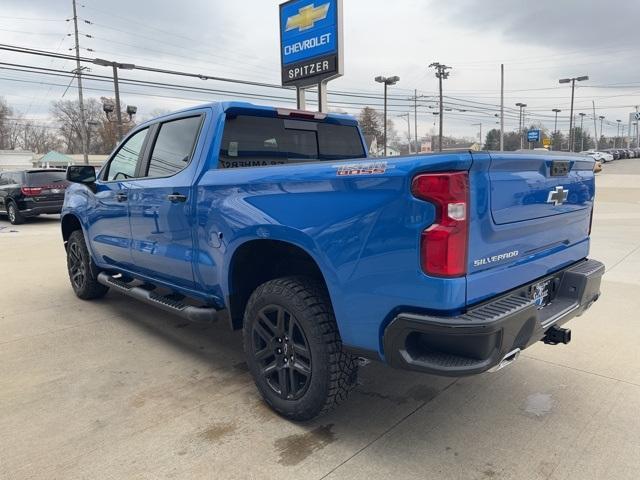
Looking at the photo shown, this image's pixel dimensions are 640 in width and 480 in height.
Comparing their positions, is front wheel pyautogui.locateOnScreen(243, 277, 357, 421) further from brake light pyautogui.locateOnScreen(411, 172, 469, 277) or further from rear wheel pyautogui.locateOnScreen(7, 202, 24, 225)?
rear wheel pyautogui.locateOnScreen(7, 202, 24, 225)

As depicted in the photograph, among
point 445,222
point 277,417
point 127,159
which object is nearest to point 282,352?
point 277,417

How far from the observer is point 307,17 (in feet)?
37.1

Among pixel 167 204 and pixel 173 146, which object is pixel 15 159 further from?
pixel 167 204

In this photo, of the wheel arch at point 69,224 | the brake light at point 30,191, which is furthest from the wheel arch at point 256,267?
the brake light at point 30,191

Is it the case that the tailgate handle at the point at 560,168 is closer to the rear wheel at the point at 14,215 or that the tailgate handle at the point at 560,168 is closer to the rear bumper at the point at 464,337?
the rear bumper at the point at 464,337

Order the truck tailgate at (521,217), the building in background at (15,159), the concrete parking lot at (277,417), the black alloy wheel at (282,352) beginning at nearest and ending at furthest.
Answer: the truck tailgate at (521,217) < the concrete parking lot at (277,417) < the black alloy wheel at (282,352) < the building in background at (15,159)

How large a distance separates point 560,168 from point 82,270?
5.09 metres

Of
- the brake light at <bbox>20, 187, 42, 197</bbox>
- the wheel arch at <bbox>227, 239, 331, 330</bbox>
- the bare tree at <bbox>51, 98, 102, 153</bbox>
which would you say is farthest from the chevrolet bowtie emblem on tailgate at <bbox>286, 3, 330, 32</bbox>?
the bare tree at <bbox>51, 98, 102, 153</bbox>

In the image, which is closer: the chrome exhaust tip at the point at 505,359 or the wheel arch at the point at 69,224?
the chrome exhaust tip at the point at 505,359

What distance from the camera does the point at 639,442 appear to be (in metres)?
2.77

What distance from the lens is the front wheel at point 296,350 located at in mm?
2744

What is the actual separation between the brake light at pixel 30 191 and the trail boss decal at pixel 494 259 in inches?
605

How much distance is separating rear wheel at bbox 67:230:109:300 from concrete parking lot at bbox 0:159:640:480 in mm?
884

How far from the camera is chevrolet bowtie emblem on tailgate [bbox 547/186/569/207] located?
110 inches
